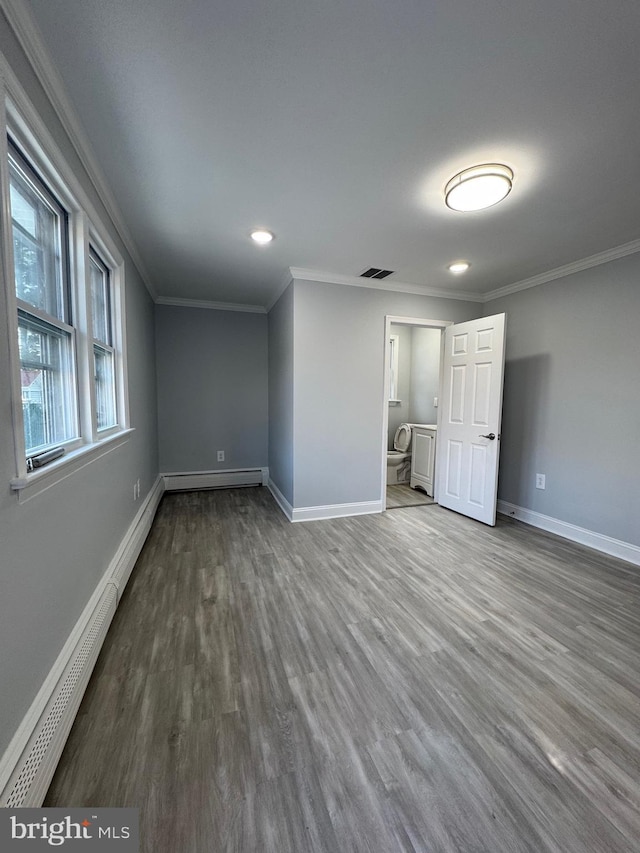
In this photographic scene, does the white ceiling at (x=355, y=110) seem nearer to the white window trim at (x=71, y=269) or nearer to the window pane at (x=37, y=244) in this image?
the white window trim at (x=71, y=269)

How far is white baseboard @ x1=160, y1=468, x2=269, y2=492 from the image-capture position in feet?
14.4

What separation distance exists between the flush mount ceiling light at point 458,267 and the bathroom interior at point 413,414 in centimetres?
108

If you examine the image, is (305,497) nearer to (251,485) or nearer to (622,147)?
(251,485)

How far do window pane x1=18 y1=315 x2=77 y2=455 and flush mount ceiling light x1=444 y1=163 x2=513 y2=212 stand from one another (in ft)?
6.95

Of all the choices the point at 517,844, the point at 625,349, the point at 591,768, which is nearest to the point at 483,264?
the point at 625,349

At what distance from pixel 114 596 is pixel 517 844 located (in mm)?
1945

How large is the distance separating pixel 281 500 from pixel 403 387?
2818 millimetres

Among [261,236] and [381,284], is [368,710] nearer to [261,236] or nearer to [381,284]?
[261,236]

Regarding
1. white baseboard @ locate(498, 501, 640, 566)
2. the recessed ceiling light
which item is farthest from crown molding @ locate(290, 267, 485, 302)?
white baseboard @ locate(498, 501, 640, 566)

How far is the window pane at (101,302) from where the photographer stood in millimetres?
2101

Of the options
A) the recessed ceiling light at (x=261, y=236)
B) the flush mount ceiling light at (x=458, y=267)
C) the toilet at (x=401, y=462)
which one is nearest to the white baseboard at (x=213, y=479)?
the toilet at (x=401, y=462)

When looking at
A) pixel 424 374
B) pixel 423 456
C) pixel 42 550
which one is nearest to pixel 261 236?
pixel 42 550

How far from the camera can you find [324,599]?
2076mm

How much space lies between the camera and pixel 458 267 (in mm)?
3023
